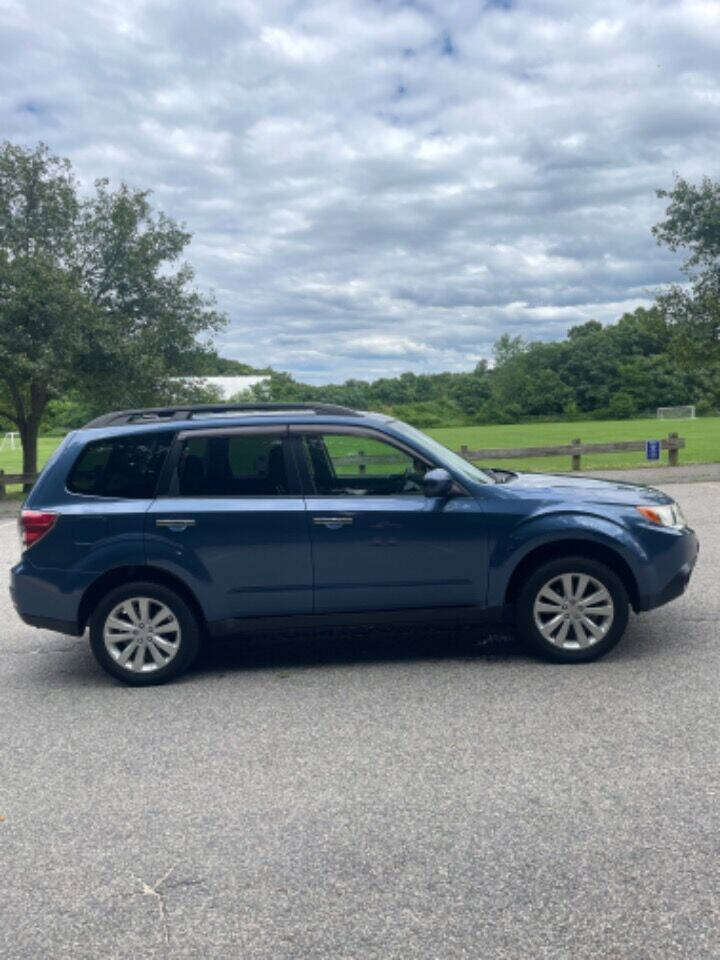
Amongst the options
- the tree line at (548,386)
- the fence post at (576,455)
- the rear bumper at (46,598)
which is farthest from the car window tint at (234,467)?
the tree line at (548,386)

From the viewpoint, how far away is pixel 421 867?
3113mm

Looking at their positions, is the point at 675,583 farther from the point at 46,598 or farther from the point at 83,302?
the point at 83,302

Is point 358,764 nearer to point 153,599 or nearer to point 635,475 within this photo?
point 153,599

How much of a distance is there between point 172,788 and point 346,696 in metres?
1.44

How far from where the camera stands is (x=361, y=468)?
18.9ft

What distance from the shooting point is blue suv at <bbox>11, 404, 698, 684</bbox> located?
544 cm

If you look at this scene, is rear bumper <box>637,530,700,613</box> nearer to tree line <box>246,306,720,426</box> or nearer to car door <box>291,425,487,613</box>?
car door <box>291,425,487,613</box>

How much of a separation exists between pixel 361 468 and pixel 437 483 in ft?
1.93

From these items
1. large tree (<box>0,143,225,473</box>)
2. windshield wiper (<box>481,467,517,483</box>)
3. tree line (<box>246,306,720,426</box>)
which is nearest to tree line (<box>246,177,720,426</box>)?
tree line (<box>246,306,720,426</box>)

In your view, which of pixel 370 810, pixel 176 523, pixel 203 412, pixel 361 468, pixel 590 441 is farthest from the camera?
pixel 590 441

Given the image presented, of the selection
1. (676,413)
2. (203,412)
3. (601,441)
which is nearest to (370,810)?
(203,412)

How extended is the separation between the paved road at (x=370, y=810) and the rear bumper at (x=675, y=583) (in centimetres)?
38

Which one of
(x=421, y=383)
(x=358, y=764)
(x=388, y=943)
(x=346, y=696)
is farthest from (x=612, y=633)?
(x=421, y=383)

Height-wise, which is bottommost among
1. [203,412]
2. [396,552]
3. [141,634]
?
[141,634]
